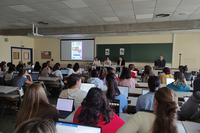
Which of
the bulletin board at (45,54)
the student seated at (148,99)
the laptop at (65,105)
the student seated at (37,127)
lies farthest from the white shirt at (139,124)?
the bulletin board at (45,54)

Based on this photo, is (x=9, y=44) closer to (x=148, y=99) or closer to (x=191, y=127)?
(x=148, y=99)

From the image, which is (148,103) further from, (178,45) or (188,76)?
(178,45)

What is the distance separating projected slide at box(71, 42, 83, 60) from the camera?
413 inches

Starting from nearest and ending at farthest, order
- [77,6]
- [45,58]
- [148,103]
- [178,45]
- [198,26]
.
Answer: [148,103], [77,6], [198,26], [178,45], [45,58]

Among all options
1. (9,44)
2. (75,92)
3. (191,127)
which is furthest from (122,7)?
(9,44)

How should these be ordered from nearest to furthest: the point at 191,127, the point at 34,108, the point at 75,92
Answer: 1. the point at 34,108
2. the point at 191,127
3. the point at 75,92

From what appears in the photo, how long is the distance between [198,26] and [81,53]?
7.28 m

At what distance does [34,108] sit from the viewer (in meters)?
1.44

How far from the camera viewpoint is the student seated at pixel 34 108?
4.59 feet

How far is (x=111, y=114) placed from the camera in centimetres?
136

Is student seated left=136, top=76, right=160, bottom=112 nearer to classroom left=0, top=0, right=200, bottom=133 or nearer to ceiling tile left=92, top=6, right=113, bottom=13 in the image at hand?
classroom left=0, top=0, right=200, bottom=133

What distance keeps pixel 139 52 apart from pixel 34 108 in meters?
8.58

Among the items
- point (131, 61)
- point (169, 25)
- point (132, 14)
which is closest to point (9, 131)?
point (132, 14)

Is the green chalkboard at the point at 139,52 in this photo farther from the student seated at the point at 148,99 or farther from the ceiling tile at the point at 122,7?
the student seated at the point at 148,99
